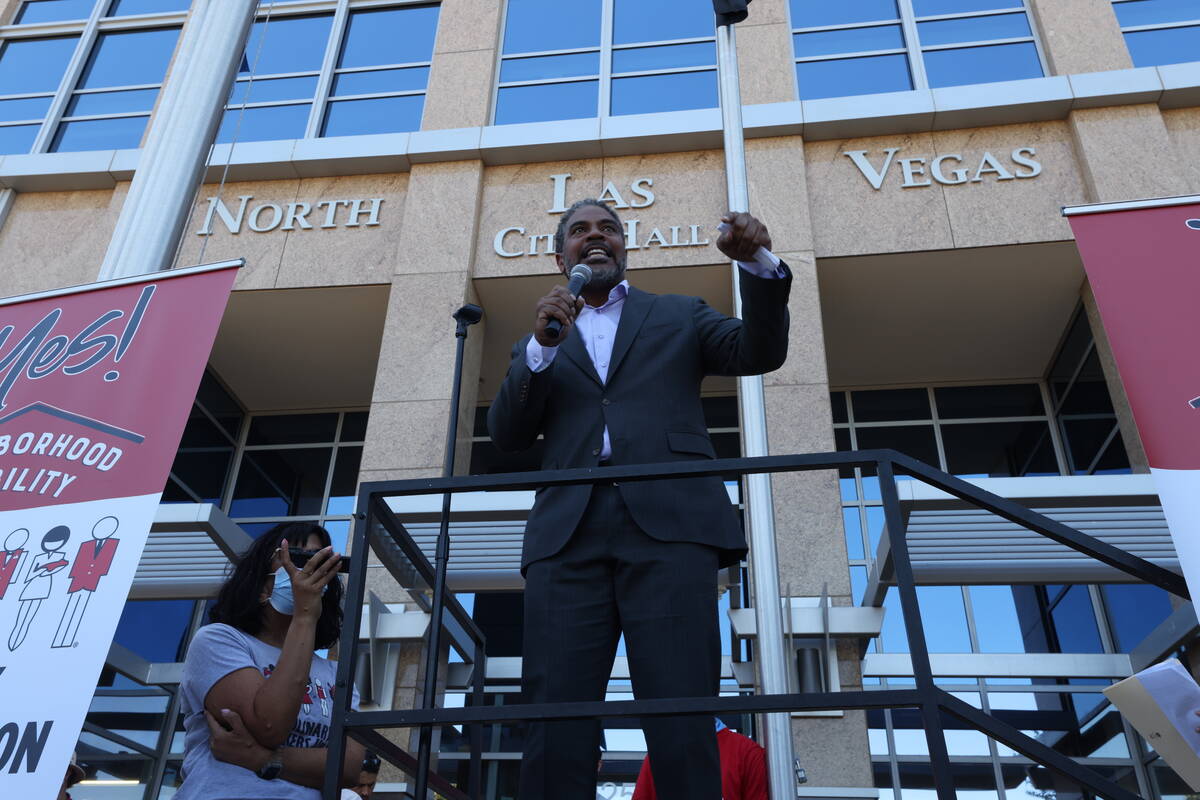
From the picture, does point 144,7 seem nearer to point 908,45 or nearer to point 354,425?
point 354,425

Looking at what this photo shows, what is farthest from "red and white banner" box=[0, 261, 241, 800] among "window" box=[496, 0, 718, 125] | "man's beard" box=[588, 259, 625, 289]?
"window" box=[496, 0, 718, 125]

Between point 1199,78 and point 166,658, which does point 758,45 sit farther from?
point 166,658

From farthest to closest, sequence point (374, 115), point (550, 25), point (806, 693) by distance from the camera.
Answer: point (550, 25) < point (374, 115) < point (806, 693)

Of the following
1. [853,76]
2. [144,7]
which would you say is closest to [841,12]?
[853,76]

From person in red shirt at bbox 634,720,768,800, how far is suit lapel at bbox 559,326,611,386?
2924mm

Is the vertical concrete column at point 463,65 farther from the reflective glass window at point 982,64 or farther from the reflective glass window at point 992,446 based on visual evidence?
the reflective glass window at point 992,446

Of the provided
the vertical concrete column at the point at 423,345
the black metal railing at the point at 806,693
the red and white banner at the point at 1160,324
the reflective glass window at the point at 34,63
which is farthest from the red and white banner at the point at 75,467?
the reflective glass window at the point at 34,63

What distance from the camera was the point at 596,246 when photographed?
3568mm

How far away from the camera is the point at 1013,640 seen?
34.2 feet

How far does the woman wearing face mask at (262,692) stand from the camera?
115 inches

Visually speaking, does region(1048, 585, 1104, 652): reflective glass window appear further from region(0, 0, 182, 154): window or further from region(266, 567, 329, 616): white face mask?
region(0, 0, 182, 154): window

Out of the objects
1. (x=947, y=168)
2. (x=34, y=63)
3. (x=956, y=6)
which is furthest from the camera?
(x=34, y=63)

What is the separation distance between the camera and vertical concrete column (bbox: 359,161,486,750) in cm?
941

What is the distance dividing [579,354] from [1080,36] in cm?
975
